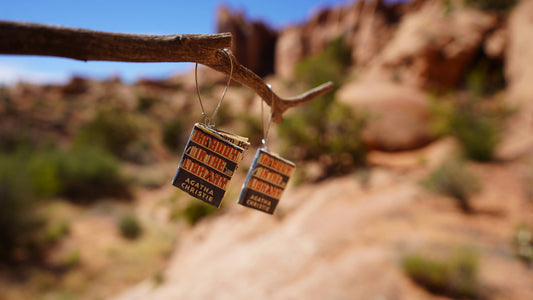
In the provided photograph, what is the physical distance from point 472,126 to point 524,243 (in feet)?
19.8

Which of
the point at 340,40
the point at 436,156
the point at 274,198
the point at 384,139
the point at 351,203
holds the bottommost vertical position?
the point at 274,198

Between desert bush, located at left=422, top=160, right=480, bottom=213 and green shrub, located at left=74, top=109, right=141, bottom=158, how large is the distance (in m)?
23.3

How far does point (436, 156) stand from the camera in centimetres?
1032

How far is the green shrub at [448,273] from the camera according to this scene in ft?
12.2

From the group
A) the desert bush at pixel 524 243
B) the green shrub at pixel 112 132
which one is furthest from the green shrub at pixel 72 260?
the green shrub at pixel 112 132

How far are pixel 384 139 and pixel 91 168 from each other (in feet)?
53.4

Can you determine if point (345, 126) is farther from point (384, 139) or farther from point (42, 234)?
point (42, 234)

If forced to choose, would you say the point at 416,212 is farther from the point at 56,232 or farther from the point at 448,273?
the point at 56,232

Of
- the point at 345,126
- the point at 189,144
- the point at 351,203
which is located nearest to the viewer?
the point at 189,144

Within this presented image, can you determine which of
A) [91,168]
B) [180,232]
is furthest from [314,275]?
[91,168]

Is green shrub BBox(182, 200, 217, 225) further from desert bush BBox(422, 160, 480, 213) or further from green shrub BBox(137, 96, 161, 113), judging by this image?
green shrub BBox(137, 96, 161, 113)

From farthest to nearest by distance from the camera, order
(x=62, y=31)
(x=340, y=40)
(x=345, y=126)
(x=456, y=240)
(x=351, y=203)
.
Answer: (x=340, y=40), (x=345, y=126), (x=351, y=203), (x=456, y=240), (x=62, y=31)

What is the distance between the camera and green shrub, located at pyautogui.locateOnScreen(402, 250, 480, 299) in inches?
147

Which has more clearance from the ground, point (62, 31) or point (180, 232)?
point (62, 31)
